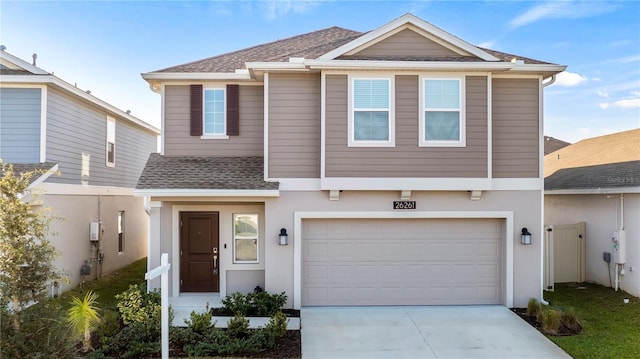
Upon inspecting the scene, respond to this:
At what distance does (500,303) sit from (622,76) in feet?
33.4

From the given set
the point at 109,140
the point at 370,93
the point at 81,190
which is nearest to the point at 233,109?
the point at 370,93

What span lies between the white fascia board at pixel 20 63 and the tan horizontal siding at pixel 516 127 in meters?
10.8

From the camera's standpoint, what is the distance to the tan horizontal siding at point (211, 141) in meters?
9.61

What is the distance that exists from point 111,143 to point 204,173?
261 inches

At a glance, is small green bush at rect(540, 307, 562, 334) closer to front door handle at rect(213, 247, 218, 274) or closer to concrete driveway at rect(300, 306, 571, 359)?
concrete driveway at rect(300, 306, 571, 359)

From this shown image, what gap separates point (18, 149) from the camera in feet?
31.7

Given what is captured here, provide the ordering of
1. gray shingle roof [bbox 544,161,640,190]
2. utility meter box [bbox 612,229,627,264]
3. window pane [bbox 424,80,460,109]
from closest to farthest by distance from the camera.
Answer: window pane [bbox 424,80,460,109], utility meter box [bbox 612,229,627,264], gray shingle roof [bbox 544,161,640,190]

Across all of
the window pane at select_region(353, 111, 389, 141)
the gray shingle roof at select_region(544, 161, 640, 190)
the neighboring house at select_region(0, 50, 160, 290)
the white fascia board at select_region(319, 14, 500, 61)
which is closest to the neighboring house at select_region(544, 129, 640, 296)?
the gray shingle roof at select_region(544, 161, 640, 190)

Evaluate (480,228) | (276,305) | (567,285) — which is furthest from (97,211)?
(567,285)

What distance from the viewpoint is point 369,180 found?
8461mm

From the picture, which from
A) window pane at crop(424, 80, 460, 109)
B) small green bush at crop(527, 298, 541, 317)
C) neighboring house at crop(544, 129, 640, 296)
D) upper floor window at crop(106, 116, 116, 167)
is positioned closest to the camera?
small green bush at crop(527, 298, 541, 317)

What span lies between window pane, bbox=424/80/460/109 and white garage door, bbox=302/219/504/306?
2.61 metres

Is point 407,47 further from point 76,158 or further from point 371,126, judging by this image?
A: point 76,158

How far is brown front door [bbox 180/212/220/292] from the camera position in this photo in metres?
9.45
